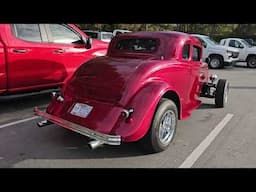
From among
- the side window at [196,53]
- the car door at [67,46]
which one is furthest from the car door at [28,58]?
the side window at [196,53]

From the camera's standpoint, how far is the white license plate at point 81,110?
4.09 metres

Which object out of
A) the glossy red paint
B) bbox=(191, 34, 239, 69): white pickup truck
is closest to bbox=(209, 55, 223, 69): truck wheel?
bbox=(191, 34, 239, 69): white pickup truck

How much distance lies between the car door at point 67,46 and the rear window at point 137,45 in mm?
1466

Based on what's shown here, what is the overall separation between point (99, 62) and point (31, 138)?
1616mm

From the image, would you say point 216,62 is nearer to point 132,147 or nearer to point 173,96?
point 173,96

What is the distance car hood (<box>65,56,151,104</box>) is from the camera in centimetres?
413

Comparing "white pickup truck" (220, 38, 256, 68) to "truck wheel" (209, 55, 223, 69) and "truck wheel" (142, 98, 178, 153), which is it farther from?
"truck wheel" (142, 98, 178, 153)

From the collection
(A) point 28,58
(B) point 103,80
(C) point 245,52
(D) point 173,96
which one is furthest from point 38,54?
(C) point 245,52

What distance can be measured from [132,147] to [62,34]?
11.2 feet

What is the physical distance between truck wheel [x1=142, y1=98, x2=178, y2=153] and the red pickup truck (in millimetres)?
2900

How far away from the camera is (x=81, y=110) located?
417 centimetres

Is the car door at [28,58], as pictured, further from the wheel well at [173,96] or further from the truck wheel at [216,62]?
the truck wheel at [216,62]

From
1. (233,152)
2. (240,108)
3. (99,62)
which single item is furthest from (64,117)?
(240,108)
